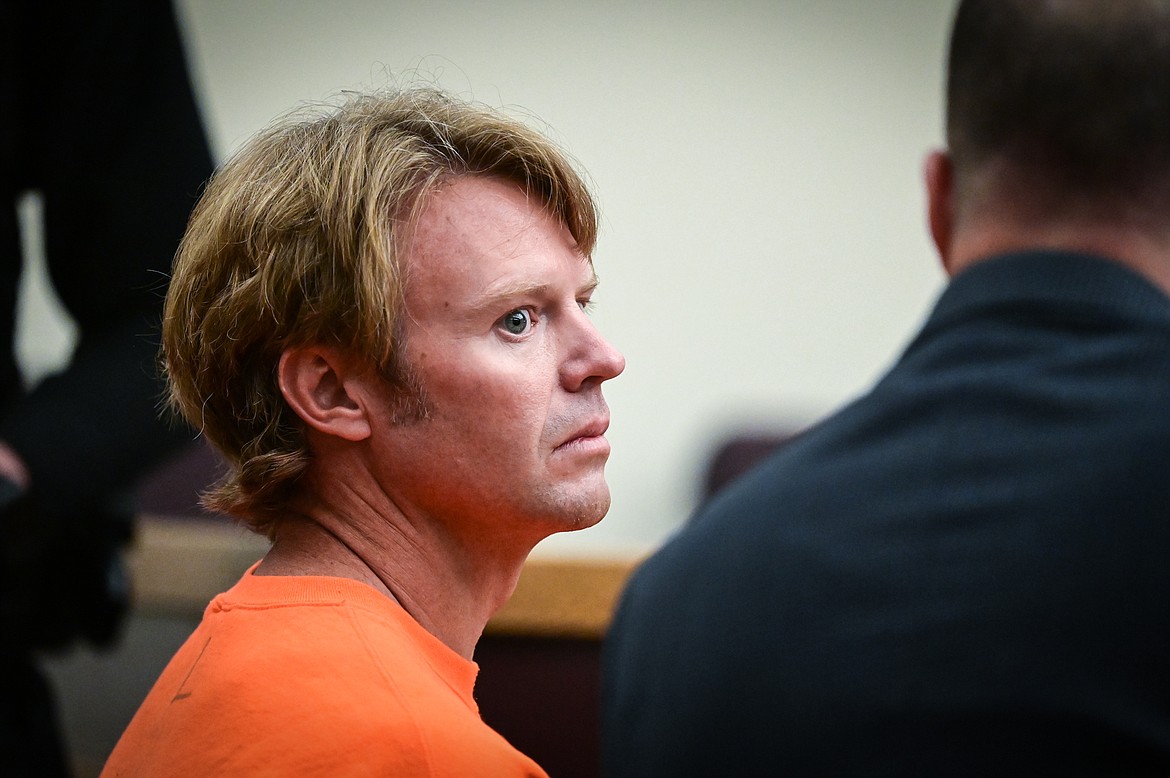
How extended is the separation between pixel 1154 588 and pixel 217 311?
2.60 feet

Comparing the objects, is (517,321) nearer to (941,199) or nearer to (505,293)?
(505,293)

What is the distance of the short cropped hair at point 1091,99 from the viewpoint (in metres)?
0.78

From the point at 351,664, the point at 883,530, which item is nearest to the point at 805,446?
the point at 883,530

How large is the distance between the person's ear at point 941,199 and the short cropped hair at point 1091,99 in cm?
8

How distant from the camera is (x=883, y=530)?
0.72 meters

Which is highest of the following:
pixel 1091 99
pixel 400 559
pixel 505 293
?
pixel 1091 99

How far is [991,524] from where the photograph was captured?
0.70 meters

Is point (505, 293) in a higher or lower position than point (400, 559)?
higher

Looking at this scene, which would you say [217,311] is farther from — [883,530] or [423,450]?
[883,530]

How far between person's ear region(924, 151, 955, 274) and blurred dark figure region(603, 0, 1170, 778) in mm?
49

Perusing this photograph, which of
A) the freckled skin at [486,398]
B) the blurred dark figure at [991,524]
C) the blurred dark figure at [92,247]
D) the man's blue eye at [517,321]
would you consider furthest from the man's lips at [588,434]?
the blurred dark figure at [92,247]

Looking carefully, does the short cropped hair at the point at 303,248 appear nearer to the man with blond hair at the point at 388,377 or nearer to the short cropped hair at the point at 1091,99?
the man with blond hair at the point at 388,377

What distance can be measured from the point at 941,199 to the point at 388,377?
477mm

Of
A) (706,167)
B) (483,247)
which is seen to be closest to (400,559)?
(483,247)
